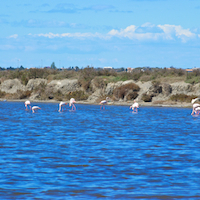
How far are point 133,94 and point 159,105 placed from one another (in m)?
6.63

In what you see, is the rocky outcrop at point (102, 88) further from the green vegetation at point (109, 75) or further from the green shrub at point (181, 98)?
the green shrub at point (181, 98)

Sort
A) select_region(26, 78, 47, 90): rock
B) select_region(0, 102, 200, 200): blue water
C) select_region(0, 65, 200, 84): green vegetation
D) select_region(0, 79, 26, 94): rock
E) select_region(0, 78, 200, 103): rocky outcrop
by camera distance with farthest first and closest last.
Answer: select_region(0, 79, 26, 94): rock, select_region(26, 78, 47, 90): rock, select_region(0, 65, 200, 84): green vegetation, select_region(0, 78, 200, 103): rocky outcrop, select_region(0, 102, 200, 200): blue water

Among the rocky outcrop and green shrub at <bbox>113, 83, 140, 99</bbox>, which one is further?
green shrub at <bbox>113, 83, 140, 99</bbox>

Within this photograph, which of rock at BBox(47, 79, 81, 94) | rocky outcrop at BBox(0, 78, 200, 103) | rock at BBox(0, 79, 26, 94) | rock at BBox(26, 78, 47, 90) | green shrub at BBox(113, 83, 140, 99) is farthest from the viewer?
rock at BBox(0, 79, 26, 94)

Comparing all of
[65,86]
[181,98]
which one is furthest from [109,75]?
[181,98]

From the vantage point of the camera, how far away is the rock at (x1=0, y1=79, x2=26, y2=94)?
209 ft

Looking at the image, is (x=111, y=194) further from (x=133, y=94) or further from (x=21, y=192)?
(x=133, y=94)

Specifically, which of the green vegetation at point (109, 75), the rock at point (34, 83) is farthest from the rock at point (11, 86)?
the rock at point (34, 83)

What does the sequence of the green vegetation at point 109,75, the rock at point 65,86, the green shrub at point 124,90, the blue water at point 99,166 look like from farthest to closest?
the rock at point 65,86 < the green vegetation at point 109,75 < the green shrub at point 124,90 < the blue water at point 99,166

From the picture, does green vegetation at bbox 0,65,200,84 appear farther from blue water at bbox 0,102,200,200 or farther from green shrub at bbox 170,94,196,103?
blue water at bbox 0,102,200,200

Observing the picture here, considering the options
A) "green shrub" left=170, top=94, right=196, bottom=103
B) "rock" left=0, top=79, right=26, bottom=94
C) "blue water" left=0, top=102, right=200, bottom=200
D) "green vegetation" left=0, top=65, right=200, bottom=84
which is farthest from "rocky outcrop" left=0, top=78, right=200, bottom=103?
"blue water" left=0, top=102, right=200, bottom=200

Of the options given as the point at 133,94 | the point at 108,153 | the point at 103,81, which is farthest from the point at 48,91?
the point at 108,153

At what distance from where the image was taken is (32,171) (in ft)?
37.1

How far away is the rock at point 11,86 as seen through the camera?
6381 centimetres
